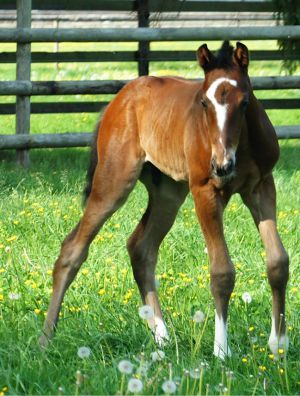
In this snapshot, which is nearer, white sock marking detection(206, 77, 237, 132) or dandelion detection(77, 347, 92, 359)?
dandelion detection(77, 347, 92, 359)

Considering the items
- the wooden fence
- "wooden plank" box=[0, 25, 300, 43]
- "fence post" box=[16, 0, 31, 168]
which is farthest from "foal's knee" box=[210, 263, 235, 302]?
"wooden plank" box=[0, 25, 300, 43]

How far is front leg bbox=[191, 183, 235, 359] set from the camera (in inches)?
193

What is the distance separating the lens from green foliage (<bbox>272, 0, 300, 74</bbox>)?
1191 cm

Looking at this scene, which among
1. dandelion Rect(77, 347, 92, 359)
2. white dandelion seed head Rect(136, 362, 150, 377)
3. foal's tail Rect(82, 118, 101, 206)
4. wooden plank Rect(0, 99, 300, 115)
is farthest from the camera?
wooden plank Rect(0, 99, 300, 115)

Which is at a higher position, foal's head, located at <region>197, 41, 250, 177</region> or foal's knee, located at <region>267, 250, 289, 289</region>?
foal's head, located at <region>197, 41, 250, 177</region>

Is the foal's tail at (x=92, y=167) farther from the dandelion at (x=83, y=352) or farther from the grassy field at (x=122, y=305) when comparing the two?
the dandelion at (x=83, y=352)

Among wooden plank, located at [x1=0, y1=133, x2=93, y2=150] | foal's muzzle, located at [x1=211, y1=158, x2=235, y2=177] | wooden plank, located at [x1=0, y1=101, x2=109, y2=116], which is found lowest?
wooden plank, located at [x1=0, y1=133, x2=93, y2=150]

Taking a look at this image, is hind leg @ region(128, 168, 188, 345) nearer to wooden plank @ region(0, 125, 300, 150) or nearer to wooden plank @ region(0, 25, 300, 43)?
wooden plank @ region(0, 125, 300, 150)

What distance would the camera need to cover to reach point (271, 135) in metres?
5.10

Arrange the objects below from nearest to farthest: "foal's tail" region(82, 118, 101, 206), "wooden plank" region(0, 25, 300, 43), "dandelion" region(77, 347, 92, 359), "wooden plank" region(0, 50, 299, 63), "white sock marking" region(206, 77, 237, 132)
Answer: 1. "dandelion" region(77, 347, 92, 359)
2. "white sock marking" region(206, 77, 237, 132)
3. "foal's tail" region(82, 118, 101, 206)
4. "wooden plank" region(0, 25, 300, 43)
5. "wooden plank" region(0, 50, 299, 63)

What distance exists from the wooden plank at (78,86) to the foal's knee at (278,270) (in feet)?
19.6

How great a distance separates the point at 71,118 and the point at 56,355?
9.93m

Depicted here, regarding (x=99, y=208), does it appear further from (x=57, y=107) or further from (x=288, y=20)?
(x=288, y=20)

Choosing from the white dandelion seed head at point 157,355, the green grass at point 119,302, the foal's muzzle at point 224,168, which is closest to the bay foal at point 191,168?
the foal's muzzle at point 224,168
